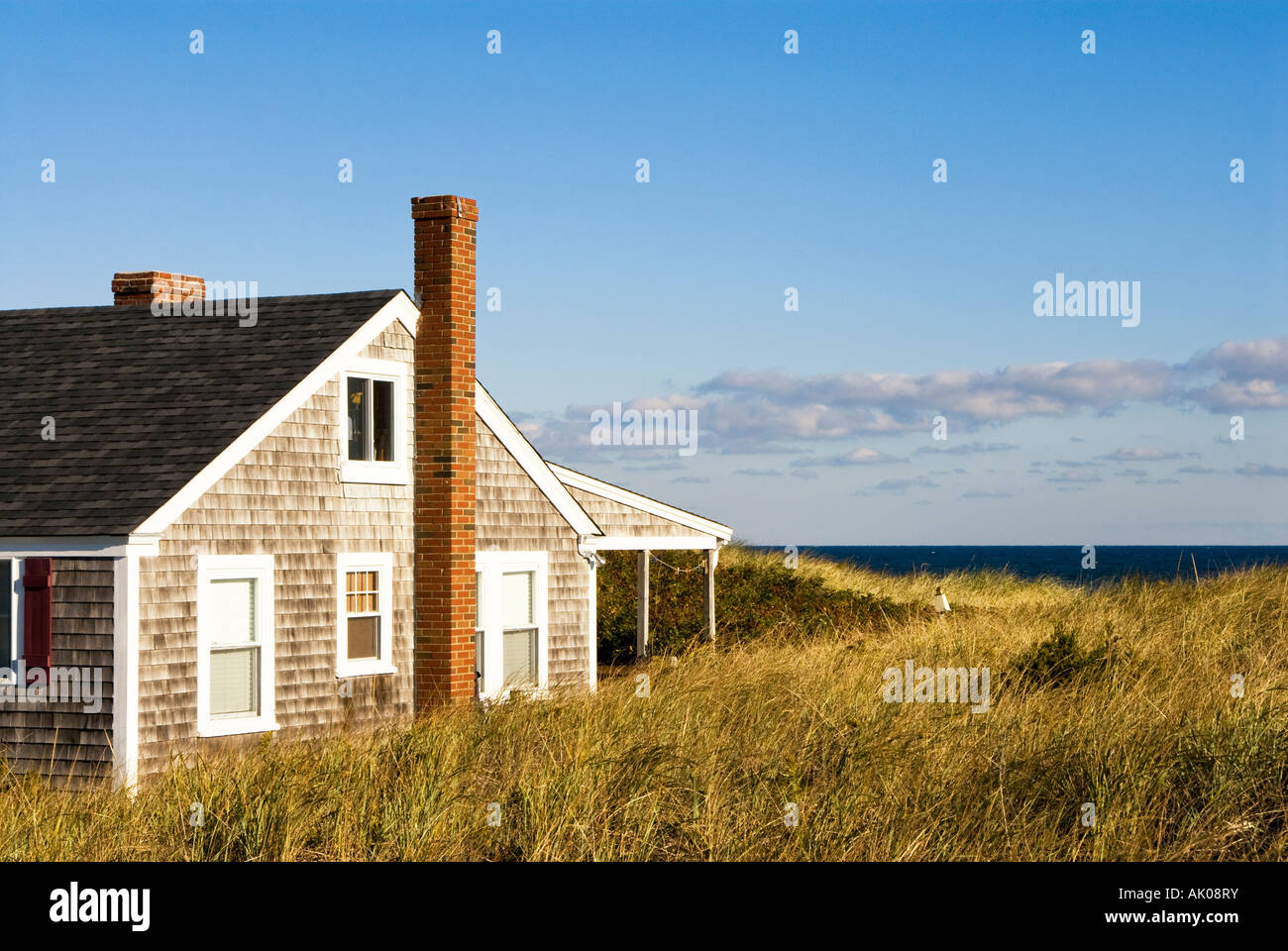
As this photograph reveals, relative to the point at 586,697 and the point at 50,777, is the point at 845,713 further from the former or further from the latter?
the point at 50,777

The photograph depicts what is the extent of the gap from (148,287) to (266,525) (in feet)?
21.3

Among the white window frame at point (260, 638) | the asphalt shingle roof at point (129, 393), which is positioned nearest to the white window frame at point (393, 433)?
the asphalt shingle roof at point (129, 393)

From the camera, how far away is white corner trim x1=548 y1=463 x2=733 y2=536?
24562 mm

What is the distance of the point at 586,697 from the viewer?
16969 mm

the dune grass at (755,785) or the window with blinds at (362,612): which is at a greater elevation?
the window with blinds at (362,612)

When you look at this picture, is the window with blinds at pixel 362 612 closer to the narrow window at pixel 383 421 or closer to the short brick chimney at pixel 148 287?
the narrow window at pixel 383 421

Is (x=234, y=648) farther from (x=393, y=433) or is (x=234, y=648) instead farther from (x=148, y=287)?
(x=148, y=287)

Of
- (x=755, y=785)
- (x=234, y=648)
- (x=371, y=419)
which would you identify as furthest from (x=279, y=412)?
(x=755, y=785)

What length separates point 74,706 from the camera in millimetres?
15758

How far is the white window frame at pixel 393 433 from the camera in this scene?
728 inches

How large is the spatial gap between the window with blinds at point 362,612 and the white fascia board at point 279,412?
2346 millimetres
